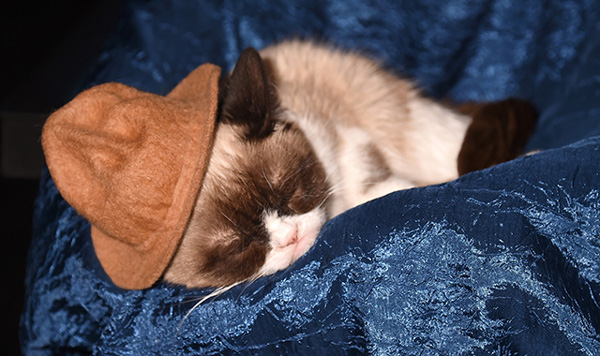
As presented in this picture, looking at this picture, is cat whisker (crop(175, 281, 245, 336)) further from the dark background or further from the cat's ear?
the dark background

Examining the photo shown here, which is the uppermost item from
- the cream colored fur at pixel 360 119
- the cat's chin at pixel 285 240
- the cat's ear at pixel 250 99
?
the cat's ear at pixel 250 99

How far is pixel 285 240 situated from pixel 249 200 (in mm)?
121

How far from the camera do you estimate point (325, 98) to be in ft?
4.58

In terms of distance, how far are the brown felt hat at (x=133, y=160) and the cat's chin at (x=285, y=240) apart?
235 mm

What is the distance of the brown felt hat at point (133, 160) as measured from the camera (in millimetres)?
877

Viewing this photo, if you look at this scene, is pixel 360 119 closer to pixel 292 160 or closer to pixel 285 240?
pixel 292 160

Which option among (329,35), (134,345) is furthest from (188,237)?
(329,35)

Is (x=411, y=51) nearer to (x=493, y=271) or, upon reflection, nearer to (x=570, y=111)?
(x=570, y=111)

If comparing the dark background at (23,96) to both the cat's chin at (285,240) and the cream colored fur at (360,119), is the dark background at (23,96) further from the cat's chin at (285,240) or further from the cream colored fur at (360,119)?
the cat's chin at (285,240)

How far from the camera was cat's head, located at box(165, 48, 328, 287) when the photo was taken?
3.52 ft

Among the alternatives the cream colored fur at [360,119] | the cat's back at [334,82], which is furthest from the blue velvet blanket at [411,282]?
the cat's back at [334,82]

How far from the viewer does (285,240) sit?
1.07 m

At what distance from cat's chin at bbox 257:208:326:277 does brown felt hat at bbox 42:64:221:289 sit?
0.77 ft

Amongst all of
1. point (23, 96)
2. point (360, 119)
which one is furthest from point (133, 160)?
point (23, 96)
